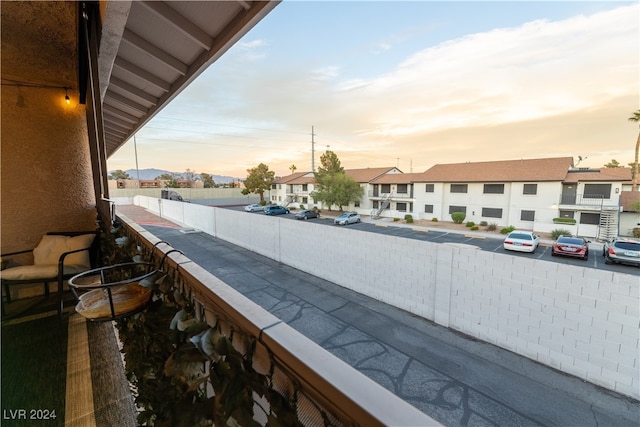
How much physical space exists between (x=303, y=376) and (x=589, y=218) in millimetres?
21826

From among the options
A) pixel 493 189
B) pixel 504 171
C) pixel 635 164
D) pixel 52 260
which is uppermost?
pixel 635 164

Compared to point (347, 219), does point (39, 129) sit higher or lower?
higher

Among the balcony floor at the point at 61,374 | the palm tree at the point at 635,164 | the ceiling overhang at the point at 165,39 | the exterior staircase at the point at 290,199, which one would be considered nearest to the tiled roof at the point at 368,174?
the exterior staircase at the point at 290,199

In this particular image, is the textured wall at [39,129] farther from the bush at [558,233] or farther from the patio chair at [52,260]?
the bush at [558,233]

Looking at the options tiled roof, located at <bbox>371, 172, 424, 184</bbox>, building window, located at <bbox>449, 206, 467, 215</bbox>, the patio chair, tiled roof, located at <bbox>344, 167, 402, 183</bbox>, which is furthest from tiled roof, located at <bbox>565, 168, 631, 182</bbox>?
the patio chair

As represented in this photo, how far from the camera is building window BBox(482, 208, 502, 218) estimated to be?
17861 mm

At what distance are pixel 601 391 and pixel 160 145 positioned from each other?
36842 millimetres

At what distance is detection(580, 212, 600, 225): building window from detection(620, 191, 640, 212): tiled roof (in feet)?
3.94

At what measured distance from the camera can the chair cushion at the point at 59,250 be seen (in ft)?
10.8

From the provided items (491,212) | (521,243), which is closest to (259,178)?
(491,212)

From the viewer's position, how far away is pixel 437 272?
15.9ft

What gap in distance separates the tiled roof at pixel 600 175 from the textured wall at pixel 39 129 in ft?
71.0

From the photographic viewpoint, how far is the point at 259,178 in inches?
1280

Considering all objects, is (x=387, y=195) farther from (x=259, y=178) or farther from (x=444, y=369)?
(x=444, y=369)
